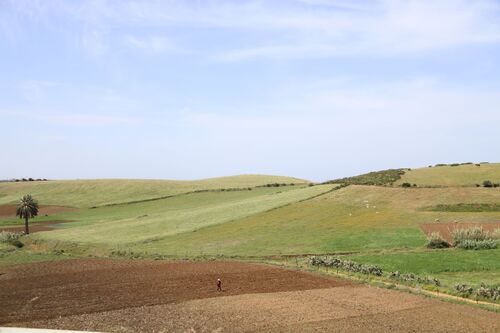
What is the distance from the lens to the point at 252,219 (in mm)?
76125

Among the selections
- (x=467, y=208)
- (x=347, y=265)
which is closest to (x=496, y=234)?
(x=467, y=208)

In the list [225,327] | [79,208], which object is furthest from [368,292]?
[79,208]

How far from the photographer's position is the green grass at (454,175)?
8844cm

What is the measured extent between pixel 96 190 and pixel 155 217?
5763cm

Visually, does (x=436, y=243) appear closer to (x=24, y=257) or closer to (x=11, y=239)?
(x=24, y=257)

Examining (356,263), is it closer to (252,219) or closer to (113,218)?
(252,219)

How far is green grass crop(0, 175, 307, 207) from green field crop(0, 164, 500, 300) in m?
11.7

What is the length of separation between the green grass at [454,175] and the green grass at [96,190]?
53903 millimetres

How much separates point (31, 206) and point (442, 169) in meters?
76.6

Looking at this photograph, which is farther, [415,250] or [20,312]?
[415,250]

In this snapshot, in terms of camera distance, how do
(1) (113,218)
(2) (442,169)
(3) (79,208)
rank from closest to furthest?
(1) (113,218) < (2) (442,169) < (3) (79,208)

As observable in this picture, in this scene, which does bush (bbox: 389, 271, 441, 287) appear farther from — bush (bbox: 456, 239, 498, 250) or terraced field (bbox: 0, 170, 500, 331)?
bush (bbox: 456, 239, 498, 250)

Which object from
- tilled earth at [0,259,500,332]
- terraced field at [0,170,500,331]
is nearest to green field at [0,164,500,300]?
terraced field at [0,170,500,331]

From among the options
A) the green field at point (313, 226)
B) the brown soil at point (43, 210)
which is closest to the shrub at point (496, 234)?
the green field at point (313, 226)
